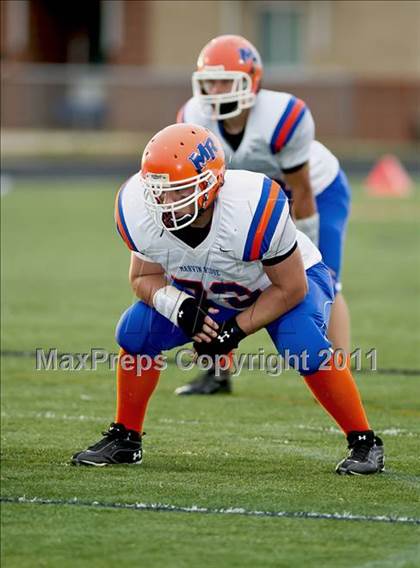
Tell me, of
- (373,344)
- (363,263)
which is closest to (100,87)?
(363,263)

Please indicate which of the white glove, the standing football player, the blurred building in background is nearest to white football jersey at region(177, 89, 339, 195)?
the standing football player

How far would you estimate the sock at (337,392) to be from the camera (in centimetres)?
436

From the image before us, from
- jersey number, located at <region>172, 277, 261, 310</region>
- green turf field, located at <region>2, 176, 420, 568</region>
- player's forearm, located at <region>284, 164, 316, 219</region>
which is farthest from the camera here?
player's forearm, located at <region>284, 164, 316, 219</region>

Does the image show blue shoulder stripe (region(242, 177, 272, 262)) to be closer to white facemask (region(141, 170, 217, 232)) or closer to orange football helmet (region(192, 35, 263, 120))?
white facemask (region(141, 170, 217, 232))

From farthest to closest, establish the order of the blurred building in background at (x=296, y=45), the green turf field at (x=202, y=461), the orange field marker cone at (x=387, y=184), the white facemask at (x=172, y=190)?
the blurred building in background at (x=296, y=45) → the orange field marker cone at (x=387, y=184) → the white facemask at (x=172, y=190) → the green turf field at (x=202, y=461)

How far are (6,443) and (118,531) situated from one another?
1.25 metres

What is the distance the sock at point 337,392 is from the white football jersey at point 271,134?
1.43 m

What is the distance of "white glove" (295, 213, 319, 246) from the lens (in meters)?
5.52

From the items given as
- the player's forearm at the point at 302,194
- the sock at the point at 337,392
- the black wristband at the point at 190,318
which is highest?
the player's forearm at the point at 302,194

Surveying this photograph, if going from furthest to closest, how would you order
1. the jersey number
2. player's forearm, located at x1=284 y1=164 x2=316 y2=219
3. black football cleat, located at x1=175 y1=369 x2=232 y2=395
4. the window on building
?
the window on building → black football cleat, located at x1=175 y1=369 x2=232 y2=395 → player's forearm, located at x1=284 y1=164 x2=316 y2=219 → the jersey number

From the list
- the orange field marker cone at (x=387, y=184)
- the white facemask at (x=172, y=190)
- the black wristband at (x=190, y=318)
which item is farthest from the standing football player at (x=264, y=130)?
the orange field marker cone at (x=387, y=184)

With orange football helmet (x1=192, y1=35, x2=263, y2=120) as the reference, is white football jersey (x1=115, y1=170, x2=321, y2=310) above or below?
below

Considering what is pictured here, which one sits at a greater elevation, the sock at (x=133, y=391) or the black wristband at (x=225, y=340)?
the black wristband at (x=225, y=340)

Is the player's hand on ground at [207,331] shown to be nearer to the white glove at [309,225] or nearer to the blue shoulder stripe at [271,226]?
the blue shoulder stripe at [271,226]
